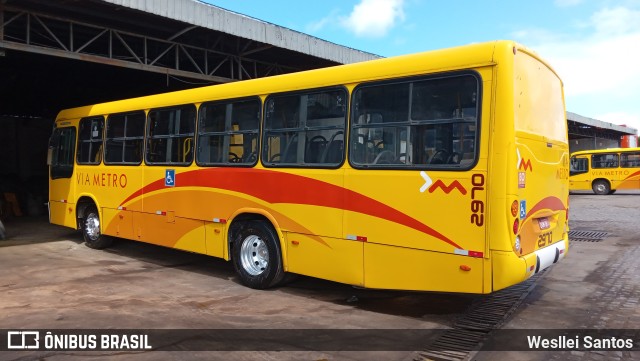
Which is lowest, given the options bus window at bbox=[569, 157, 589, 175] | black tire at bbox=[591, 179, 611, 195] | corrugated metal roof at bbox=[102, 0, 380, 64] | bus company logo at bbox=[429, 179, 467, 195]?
bus company logo at bbox=[429, 179, 467, 195]

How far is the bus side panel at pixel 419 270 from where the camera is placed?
4781 millimetres

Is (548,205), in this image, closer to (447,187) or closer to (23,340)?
(447,187)

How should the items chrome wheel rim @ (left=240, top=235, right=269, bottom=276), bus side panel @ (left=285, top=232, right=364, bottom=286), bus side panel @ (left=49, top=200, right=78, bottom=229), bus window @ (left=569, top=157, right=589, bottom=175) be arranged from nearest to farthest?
bus side panel @ (left=285, top=232, right=364, bottom=286)
chrome wheel rim @ (left=240, top=235, right=269, bottom=276)
bus side panel @ (left=49, top=200, right=78, bottom=229)
bus window @ (left=569, top=157, right=589, bottom=175)

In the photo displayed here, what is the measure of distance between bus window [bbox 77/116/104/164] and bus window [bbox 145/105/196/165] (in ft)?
6.17

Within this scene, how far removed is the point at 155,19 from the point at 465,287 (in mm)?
10589

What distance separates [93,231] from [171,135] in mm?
3640

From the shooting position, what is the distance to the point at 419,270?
16.7 feet

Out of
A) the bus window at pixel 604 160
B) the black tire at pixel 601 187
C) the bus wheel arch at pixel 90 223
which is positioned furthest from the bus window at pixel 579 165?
the bus wheel arch at pixel 90 223

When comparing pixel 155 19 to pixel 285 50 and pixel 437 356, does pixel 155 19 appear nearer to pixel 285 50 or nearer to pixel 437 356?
pixel 285 50

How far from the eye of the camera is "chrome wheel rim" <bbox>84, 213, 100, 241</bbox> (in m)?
10.0

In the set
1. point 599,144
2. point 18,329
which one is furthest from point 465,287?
point 599,144

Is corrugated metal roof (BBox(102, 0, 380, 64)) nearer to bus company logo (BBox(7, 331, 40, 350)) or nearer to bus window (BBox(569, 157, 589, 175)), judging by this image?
bus company logo (BBox(7, 331, 40, 350))

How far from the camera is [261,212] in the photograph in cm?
657

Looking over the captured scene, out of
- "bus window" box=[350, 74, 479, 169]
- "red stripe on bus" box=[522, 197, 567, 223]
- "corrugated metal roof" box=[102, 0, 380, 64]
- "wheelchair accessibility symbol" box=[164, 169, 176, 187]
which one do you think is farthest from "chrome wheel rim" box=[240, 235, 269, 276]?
"corrugated metal roof" box=[102, 0, 380, 64]
